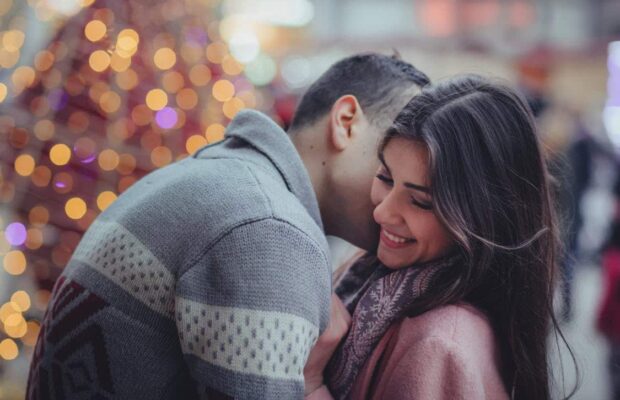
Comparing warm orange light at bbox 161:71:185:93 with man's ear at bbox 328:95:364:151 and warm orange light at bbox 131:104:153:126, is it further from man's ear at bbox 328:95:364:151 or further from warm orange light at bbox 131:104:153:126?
man's ear at bbox 328:95:364:151

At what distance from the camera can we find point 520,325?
158 centimetres

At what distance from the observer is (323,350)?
1.51 metres

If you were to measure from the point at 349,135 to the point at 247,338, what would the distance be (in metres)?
0.81

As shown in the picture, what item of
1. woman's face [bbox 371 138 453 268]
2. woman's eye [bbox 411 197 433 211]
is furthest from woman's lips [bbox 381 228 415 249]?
woman's eye [bbox 411 197 433 211]

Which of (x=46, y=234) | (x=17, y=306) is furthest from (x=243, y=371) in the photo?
(x=17, y=306)

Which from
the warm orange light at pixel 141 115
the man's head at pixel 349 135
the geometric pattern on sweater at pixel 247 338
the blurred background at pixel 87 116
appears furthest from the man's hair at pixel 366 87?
the geometric pattern on sweater at pixel 247 338

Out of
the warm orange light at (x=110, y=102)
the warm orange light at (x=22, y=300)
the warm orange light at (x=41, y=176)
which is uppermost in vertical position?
the warm orange light at (x=110, y=102)

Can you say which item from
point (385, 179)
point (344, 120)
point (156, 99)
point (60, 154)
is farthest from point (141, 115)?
point (385, 179)

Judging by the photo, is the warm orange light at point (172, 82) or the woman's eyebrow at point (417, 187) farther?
the warm orange light at point (172, 82)

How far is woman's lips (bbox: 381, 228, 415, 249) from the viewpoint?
5.19 feet

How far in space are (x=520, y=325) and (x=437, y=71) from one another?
11375 mm

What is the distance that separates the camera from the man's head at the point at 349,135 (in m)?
1.77

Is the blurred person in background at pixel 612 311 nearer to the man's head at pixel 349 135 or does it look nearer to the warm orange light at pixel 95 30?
the man's head at pixel 349 135

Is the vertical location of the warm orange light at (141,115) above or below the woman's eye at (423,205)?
above
